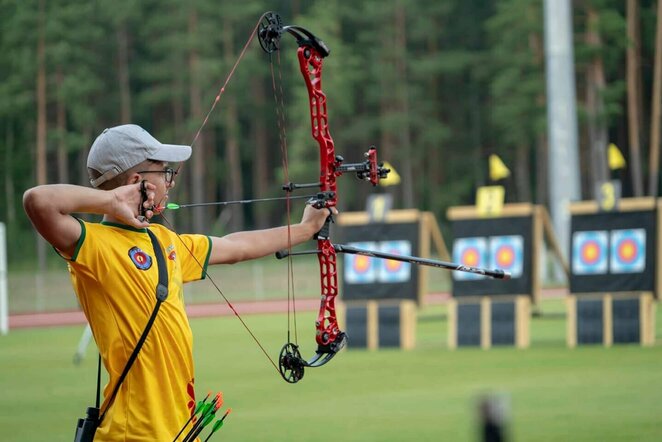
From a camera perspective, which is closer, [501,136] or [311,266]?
[311,266]

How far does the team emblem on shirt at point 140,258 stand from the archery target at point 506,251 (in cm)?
892

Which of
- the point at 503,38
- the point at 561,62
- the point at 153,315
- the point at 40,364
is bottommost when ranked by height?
the point at 40,364

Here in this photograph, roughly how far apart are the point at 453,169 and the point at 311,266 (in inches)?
548

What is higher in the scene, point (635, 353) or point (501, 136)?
point (501, 136)

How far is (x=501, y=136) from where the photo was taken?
45531 mm

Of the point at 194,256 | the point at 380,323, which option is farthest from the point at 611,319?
the point at 194,256

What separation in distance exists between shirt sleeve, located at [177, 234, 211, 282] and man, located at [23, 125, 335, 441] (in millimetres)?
174

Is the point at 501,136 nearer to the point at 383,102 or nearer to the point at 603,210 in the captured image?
the point at 383,102

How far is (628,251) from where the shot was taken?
37.4 feet

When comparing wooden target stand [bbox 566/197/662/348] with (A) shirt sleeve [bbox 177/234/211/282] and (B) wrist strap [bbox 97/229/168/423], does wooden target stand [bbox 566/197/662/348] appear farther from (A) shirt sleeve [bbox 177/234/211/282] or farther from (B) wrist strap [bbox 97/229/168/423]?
(B) wrist strap [bbox 97/229/168/423]

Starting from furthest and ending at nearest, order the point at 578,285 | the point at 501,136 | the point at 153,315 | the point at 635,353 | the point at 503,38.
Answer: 1. the point at 501,136
2. the point at 503,38
3. the point at 578,285
4. the point at 635,353
5. the point at 153,315

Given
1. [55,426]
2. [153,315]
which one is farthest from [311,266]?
[153,315]

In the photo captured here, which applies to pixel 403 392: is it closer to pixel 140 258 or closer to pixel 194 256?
pixel 194 256

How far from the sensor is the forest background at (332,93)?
130 ft
